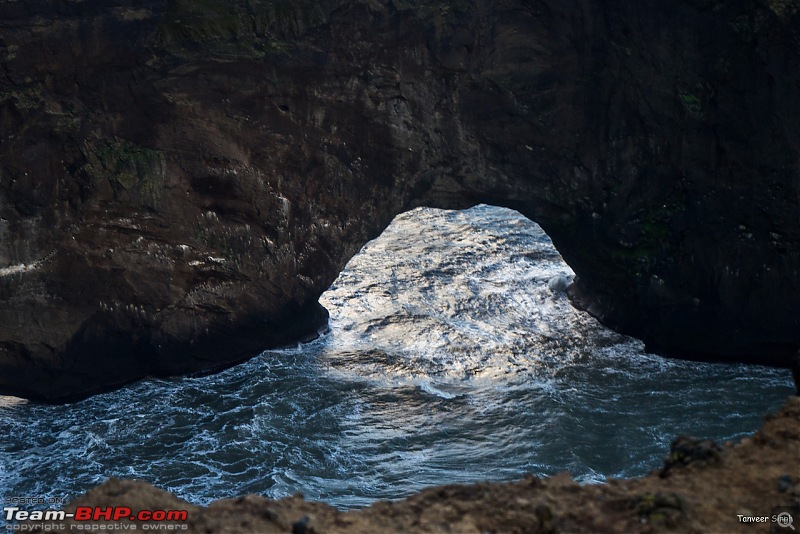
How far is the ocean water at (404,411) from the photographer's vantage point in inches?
671

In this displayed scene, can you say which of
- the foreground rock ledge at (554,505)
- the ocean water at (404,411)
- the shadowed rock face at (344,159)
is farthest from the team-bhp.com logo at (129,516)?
the shadowed rock face at (344,159)

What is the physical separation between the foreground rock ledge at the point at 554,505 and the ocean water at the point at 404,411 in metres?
7.41

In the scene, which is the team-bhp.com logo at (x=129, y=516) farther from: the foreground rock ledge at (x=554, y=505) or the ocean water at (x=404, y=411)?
the ocean water at (x=404, y=411)

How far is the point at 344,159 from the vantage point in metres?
22.9

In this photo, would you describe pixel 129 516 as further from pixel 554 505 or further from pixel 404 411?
pixel 404 411

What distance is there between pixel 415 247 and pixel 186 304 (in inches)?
366

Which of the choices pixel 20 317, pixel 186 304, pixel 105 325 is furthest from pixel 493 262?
pixel 20 317

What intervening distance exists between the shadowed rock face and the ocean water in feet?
3.52

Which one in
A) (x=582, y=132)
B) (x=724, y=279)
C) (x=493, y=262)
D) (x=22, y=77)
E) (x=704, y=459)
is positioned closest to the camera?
(x=704, y=459)

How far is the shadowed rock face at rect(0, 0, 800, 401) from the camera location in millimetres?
20375

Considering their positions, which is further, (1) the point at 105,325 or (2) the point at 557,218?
(2) the point at 557,218

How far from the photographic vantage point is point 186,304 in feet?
71.1

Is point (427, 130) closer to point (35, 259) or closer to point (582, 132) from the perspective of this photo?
point (582, 132)

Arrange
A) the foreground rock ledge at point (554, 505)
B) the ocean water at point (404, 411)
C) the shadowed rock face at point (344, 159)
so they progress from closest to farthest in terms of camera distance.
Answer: the foreground rock ledge at point (554, 505), the ocean water at point (404, 411), the shadowed rock face at point (344, 159)
